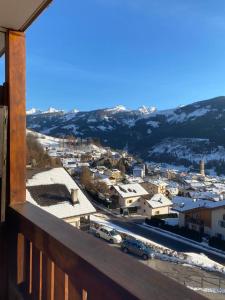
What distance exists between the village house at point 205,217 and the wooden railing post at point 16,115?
14345 mm

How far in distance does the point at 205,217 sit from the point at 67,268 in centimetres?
1559

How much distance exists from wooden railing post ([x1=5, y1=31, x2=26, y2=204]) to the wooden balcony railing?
9cm

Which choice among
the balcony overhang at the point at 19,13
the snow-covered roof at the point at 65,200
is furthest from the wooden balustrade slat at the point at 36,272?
the snow-covered roof at the point at 65,200

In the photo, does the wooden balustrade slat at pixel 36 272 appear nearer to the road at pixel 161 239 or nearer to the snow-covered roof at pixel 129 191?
the road at pixel 161 239

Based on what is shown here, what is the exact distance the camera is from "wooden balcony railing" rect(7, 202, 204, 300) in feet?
1.84

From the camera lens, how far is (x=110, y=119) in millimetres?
121062

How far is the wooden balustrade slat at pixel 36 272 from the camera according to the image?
107cm

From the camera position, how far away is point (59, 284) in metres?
0.90

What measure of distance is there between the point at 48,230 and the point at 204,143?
80.4 meters

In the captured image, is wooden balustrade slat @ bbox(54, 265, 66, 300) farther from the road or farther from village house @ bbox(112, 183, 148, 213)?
village house @ bbox(112, 183, 148, 213)

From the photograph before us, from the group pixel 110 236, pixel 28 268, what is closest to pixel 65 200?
pixel 110 236

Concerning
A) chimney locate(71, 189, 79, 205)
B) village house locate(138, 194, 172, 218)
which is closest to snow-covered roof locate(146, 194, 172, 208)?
village house locate(138, 194, 172, 218)

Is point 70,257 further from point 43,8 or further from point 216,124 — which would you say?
point 216,124

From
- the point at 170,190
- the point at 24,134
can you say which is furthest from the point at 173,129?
the point at 24,134
